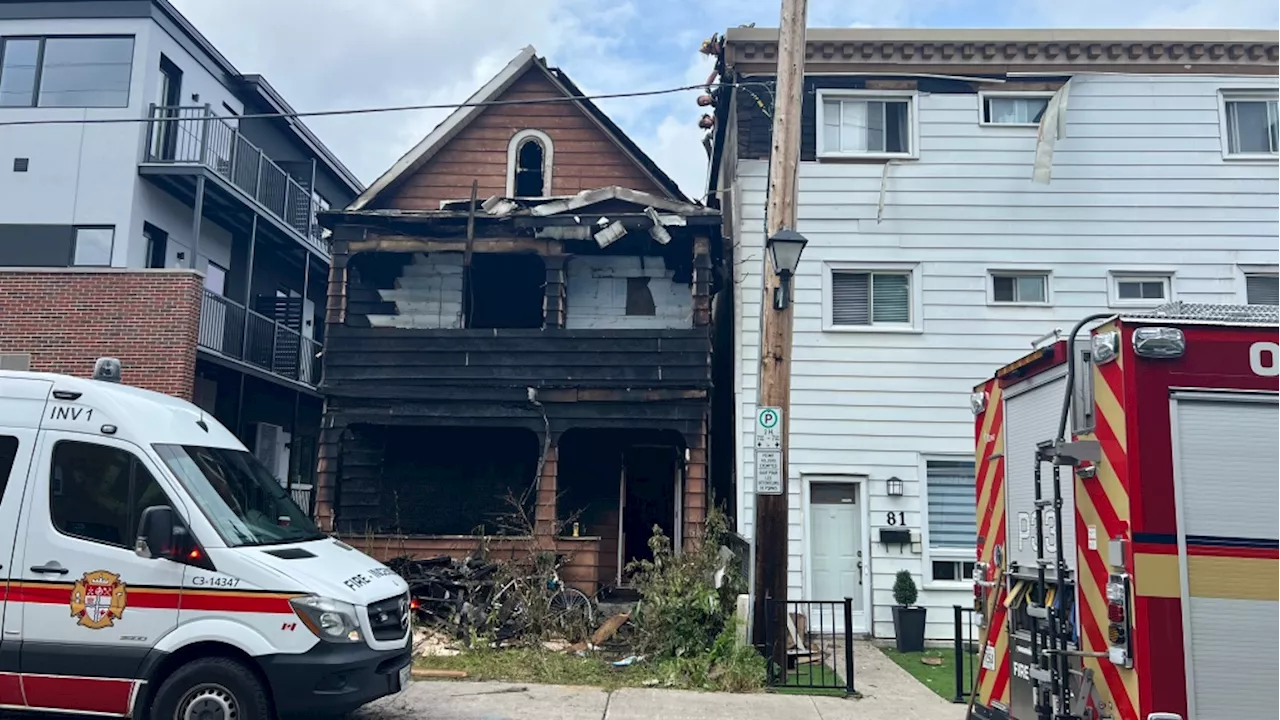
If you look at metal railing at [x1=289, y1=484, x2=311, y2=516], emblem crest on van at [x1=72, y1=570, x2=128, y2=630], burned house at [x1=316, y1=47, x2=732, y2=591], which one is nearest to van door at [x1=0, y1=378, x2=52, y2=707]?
emblem crest on van at [x1=72, y1=570, x2=128, y2=630]

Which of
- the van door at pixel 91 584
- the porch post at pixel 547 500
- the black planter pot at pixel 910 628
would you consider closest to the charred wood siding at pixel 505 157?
the porch post at pixel 547 500

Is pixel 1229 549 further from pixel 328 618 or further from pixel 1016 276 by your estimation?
pixel 1016 276

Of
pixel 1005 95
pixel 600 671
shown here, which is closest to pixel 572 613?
pixel 600 671

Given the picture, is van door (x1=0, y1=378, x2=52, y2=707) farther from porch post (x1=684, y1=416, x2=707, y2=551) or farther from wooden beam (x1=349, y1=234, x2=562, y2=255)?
porch post (x1=684, y1=416, x2=707, y2=551)

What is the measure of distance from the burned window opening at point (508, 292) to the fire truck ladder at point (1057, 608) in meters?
11.1

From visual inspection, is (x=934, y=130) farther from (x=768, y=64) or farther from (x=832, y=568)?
(x=832, y=568)

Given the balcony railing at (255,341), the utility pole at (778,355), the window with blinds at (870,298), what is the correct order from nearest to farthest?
the utility pole at (778,355) → the window with blinds at (870,298) → the balcony railing at (255,341)

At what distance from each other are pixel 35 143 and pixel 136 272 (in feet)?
15.6

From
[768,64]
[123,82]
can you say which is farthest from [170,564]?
[123,82]

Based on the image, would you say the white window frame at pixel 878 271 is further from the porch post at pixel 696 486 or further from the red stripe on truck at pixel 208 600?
the red stripe on truck at pixel 208 600

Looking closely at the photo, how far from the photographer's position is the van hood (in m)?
5.93

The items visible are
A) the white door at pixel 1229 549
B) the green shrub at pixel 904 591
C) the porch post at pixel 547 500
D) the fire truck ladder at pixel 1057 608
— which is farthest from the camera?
the porch post at pixel 547 500

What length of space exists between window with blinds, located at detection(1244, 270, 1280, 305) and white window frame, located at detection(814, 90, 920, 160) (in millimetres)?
5058

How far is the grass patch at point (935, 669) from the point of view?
910 centimetres
